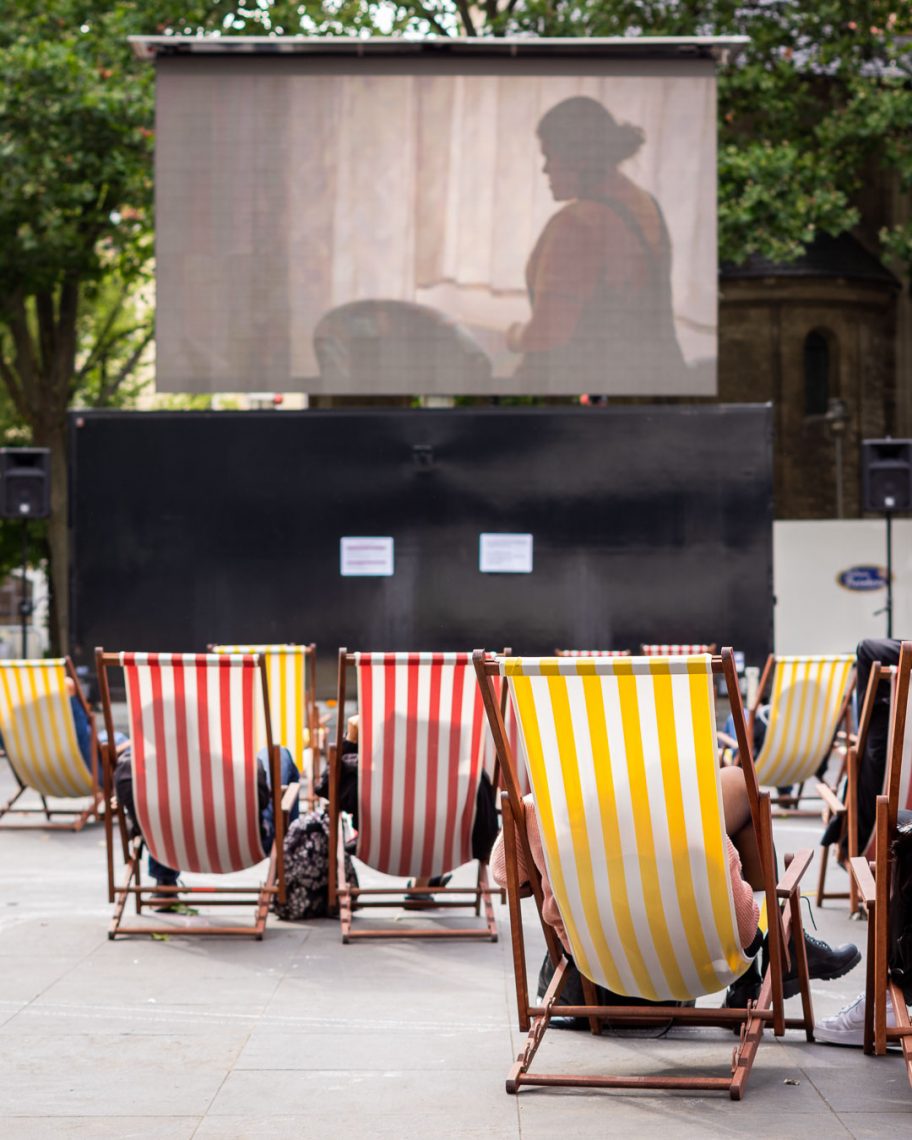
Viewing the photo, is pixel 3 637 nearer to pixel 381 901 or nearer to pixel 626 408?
pixel 626 408

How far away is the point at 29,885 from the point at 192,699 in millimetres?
1949

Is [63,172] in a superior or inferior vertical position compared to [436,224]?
superior

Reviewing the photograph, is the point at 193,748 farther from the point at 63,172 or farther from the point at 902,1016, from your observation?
the point at 63,172

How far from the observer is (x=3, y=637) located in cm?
2975

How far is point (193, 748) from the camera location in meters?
5.94

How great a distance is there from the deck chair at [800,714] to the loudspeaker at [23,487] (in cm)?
808

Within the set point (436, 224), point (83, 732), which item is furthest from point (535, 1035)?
point (436, 224)

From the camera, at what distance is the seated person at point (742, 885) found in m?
3.84

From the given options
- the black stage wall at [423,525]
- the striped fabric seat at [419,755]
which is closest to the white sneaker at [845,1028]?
the striped fabric seat at [419,755]

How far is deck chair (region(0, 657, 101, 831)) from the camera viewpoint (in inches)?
346

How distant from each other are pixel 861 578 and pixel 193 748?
14645 mm

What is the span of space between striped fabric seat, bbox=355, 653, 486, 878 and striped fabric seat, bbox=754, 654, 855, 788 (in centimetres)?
297

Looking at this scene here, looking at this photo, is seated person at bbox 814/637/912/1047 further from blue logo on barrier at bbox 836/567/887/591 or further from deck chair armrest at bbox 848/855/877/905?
blue logo on barrier at bbox 836/567/887/591

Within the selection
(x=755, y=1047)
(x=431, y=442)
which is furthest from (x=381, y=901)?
(x=431, y=442)
